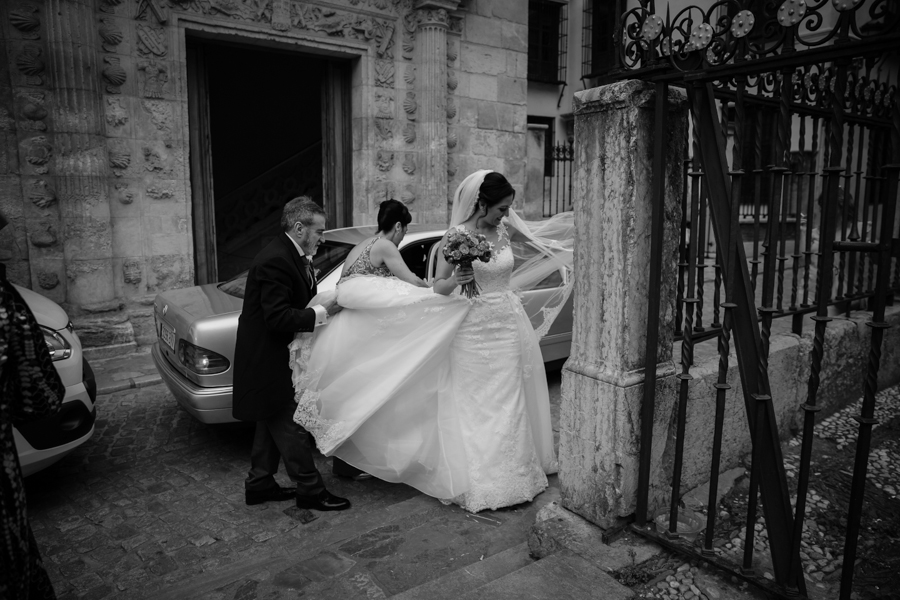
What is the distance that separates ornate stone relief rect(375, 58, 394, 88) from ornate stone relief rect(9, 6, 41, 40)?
4395mm

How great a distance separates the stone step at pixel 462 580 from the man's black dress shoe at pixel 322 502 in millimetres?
1429

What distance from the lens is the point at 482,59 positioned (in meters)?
10.7

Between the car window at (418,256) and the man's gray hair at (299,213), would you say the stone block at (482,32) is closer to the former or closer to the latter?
the car window at (418,256)

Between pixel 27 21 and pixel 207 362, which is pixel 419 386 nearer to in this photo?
pixel 207 362

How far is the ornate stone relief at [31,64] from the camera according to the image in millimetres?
6969

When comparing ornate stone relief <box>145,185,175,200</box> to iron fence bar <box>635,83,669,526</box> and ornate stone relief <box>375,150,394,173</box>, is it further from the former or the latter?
iron fence bar <box>635,83,669,526</box>

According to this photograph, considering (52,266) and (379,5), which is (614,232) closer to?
(52,266)

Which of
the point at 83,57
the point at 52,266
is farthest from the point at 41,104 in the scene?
the point at 52,266

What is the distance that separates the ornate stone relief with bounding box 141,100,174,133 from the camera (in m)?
7.86

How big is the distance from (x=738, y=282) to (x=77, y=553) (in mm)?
3952

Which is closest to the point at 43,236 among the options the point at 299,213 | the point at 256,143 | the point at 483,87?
the point at 299,213

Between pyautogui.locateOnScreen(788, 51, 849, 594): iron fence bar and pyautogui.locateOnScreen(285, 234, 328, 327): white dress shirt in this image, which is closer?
pyautogui.locateOnScreen(788, 51, 849, 594): iron fence bar

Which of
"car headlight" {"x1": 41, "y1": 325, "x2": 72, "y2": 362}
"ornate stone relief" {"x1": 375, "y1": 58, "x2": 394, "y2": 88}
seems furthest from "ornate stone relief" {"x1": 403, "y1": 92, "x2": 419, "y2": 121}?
"car headlight" {"x1": 41, "y1": 325, "x2": 72, "y2": 362}

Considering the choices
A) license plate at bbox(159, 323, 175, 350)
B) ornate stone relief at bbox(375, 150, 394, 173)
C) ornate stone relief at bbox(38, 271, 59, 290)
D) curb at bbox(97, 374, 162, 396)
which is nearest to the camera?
license plate at bbox(159, 323, 175, 350)
